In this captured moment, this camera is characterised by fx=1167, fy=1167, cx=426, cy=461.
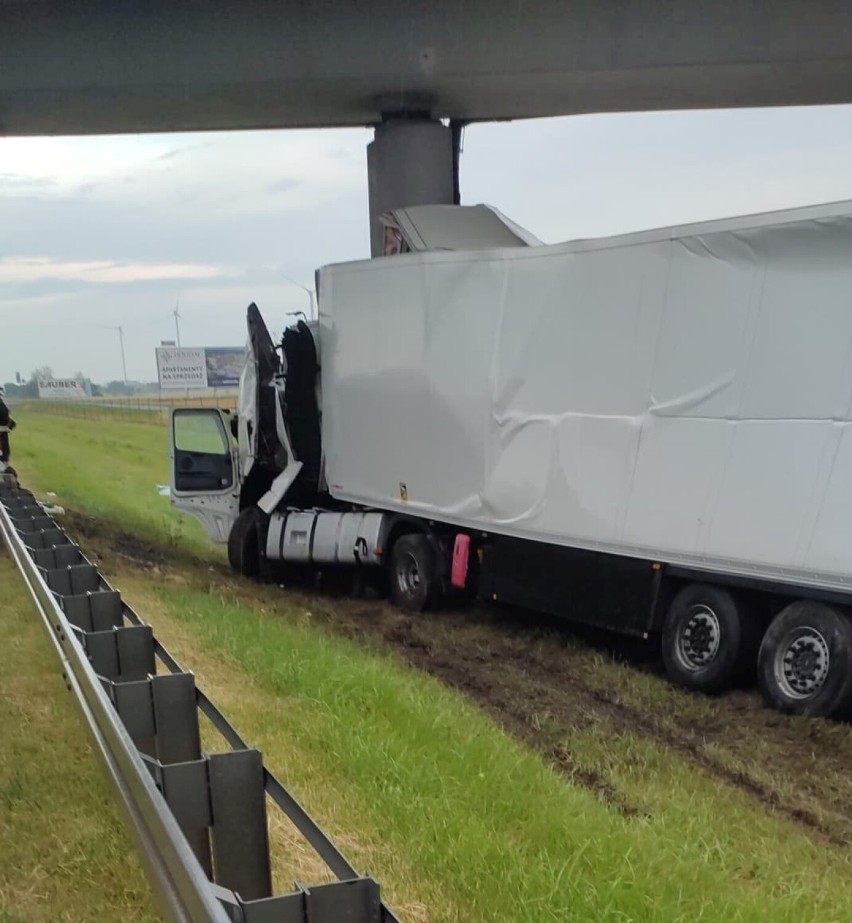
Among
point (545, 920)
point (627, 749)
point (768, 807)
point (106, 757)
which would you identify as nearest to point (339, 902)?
point (106, 757)

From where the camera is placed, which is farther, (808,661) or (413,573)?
(413,573)

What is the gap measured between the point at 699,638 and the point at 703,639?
5 cm

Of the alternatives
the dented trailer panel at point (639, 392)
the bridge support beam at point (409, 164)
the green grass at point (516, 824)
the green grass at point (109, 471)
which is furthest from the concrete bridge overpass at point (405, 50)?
the green grass at point (516, 824)

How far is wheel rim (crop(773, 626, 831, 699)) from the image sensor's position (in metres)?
8.05

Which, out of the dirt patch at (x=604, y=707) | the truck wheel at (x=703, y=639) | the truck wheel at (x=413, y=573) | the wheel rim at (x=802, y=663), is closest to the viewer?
the dirt patch at (x=604, y=707)

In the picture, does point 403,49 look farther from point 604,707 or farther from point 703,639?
point 604,707

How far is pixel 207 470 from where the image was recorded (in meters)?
16.7

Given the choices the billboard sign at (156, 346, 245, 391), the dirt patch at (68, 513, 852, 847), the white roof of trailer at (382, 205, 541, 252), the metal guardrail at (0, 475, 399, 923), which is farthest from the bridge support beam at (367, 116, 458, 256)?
the billboard sign at (156, 346, 245, 391)

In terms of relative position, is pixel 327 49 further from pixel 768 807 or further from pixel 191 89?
pixel 768 807

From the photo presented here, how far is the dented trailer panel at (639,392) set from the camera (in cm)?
809

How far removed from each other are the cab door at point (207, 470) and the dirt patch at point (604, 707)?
294 cm

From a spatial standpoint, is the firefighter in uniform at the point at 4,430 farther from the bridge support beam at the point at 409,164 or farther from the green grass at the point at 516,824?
the green grass at the point at 516,824

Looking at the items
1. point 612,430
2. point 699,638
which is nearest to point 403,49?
point 612,430

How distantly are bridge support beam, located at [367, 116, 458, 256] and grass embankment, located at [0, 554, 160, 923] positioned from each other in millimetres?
13201
